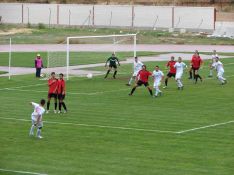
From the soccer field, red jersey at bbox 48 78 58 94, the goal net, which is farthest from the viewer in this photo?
the goal net

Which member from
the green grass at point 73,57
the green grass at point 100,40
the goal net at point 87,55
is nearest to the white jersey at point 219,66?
the goal net at point 87,55

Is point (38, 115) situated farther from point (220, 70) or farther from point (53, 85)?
point (220, 70)

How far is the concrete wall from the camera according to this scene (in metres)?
116

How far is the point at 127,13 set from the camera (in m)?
122

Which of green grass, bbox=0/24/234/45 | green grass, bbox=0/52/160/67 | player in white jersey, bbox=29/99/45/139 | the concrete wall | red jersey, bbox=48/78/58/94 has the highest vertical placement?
the concrete wall

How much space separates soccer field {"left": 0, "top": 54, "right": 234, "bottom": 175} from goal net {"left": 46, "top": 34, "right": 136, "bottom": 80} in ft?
34.1

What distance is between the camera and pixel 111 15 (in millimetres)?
122812

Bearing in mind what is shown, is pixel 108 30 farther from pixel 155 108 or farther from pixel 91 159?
pixel 91 159

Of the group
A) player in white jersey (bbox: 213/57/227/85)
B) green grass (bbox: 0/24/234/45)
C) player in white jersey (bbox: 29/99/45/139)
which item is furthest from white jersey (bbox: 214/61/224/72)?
green grass (bbox: 0/24/234/45)

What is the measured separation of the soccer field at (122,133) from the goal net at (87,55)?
34.1ft

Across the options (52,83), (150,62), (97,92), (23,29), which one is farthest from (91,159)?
(23,29)

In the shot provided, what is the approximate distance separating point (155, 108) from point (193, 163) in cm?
1458

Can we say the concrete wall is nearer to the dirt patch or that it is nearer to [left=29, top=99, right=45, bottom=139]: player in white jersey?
the dirt patch

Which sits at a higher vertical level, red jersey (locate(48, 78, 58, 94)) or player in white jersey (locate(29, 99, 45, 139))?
red jersey (locate(48, 78, 58, 94))
